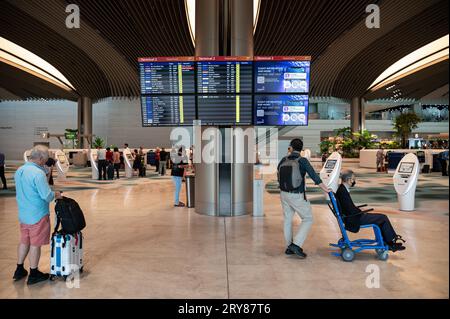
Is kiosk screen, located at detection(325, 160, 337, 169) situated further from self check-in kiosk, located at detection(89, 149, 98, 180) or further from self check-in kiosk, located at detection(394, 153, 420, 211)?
self check-in kiosk, located at detection(89, 149, 98, 180)

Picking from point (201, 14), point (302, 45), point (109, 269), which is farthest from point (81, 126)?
point (109, 269)

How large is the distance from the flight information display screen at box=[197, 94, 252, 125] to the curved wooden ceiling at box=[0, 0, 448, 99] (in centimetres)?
1211

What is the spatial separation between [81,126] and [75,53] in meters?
10.9

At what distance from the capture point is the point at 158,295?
153 inches

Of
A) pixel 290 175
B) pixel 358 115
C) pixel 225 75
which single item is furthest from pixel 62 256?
pixel 358 115

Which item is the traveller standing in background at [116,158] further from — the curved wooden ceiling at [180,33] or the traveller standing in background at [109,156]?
the curved wooden ceiling at [180,33]

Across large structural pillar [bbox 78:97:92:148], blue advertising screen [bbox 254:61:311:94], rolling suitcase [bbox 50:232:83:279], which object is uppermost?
large structural pillar [bbox 78:97:92:148]

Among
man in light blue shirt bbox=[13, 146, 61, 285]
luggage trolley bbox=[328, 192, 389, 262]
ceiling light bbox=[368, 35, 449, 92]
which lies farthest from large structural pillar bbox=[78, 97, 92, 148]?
luggage trolley bbox=[328, 192, 389, 262]

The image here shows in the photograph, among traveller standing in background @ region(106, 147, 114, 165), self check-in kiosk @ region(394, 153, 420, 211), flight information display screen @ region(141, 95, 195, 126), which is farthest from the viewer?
traveller standing in background @ region(106, 147, 114, 165)

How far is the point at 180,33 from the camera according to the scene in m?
23.7

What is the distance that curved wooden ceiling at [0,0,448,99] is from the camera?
2027 centimetres

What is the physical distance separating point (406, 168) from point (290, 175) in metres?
5.46

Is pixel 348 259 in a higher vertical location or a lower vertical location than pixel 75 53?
lower
